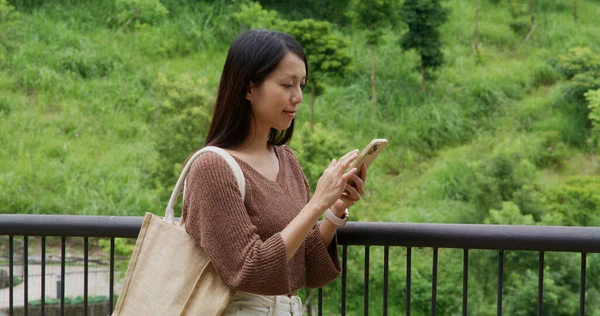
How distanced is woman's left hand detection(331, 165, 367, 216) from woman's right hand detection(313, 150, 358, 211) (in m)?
0.14

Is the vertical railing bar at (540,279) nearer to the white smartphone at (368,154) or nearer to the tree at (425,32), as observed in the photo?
the white smartphone at (368,154)

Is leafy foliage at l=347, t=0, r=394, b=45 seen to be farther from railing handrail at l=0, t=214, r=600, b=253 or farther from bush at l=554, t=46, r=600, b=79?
railing handrail at l=0, t=214, r=600, b=253

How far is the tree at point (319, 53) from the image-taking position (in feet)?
43.5

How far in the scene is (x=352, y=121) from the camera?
1459 centimetres

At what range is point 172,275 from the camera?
70.0 inches

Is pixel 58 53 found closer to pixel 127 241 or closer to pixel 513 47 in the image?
pixel 127 241

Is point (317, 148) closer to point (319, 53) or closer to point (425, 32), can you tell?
point (319, 53)

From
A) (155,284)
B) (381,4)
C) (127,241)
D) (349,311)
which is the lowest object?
(349,311)

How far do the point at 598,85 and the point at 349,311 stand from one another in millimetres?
6347

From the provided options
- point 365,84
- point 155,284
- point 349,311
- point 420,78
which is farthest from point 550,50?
point 155,284

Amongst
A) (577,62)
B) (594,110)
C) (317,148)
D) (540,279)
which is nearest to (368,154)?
(540,279)

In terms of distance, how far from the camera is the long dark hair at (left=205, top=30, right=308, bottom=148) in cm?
180

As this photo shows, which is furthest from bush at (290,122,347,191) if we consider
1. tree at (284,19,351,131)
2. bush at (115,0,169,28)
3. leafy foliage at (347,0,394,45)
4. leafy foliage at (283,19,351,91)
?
bush at (115,0,169,28)

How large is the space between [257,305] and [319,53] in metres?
12.4
